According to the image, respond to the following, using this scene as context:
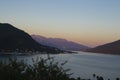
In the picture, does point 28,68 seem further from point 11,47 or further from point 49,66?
point 11,47

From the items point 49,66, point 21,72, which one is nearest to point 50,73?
point 49,66

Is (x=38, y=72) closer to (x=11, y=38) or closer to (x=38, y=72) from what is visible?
(x=38, y=72)

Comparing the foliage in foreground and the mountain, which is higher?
the mountain

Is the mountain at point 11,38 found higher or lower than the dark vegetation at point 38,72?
higher

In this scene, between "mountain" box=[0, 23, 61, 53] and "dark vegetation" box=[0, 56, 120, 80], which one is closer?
"dark vegetation" box=[0, 56, 120, 80]

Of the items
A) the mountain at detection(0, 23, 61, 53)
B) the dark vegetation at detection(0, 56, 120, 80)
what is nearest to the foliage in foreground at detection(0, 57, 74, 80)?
the dark vegetation at detection(0, 56, 120, 80)

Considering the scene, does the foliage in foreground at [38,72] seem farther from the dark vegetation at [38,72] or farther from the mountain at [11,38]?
the mountain at [11,38]

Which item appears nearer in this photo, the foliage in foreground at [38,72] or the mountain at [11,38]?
the foliage in foreground at [38,72]

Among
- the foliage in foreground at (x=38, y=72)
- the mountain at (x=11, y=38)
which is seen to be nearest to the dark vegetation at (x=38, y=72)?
the foliage in foreground at (x=38, y=72)

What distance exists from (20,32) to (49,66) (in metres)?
186

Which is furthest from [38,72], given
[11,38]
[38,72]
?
[11,38]

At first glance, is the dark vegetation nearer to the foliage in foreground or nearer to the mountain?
the foliage in foreground

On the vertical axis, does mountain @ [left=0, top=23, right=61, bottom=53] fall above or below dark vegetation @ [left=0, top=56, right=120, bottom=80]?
above

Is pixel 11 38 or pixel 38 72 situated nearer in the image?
pixel 38 72
